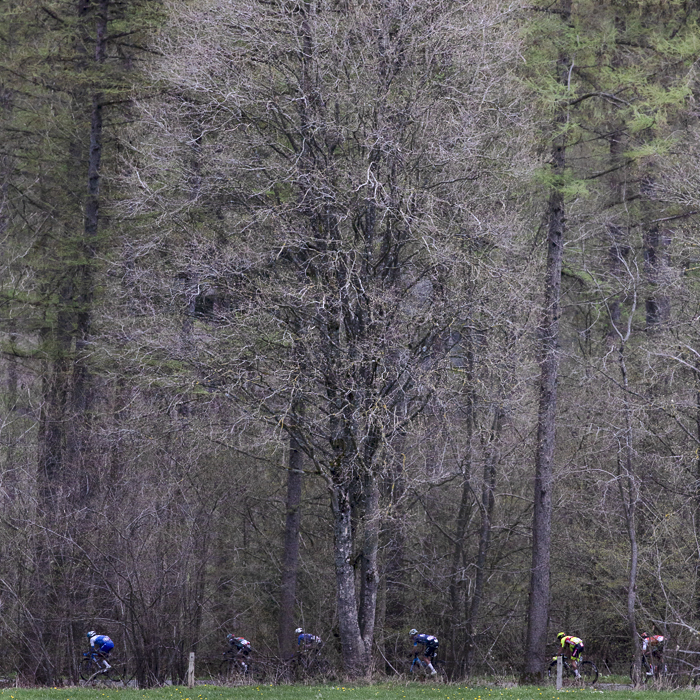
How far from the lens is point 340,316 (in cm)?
1252

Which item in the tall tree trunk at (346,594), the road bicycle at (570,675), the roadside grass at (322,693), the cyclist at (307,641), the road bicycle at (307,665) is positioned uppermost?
the tall tree trunk at (346,594)

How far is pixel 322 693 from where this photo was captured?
1105 cm

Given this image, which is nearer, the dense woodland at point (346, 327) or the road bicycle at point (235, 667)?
the dense woodland at point (346, 327)

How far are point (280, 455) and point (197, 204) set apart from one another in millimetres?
7037

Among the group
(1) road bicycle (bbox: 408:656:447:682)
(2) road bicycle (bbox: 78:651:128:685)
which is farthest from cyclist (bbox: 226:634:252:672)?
(1) road bicycle (bbox: 408:656:447:682)

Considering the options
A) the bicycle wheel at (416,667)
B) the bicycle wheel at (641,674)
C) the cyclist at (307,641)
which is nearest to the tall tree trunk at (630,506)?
the bicycle wheel at (641,674)

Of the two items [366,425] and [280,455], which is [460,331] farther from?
[280,455]

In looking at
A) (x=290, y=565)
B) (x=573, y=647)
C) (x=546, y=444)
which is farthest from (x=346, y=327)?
(x=573, y=647)

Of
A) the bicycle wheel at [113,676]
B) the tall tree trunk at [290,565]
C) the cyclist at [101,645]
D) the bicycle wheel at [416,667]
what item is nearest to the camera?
the bicycle wheel at [113,676]

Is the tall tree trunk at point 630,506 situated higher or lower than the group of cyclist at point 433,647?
higher

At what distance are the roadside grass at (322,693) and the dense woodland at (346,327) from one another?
194 centimetres

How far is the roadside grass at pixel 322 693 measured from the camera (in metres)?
10.6

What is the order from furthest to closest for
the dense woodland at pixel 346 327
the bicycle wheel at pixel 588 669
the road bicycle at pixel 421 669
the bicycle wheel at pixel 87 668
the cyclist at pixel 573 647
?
the bicycle wheel at pixel 588 669 → the road bicycle at pixel 421 669 → the cyclist at pixel 573 647 → the bicycle wheel at pixel 87 668 → the dense woodland at pixel 346 327

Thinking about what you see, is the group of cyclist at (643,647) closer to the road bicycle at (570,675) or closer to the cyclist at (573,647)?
the cyclist at (573,647)
